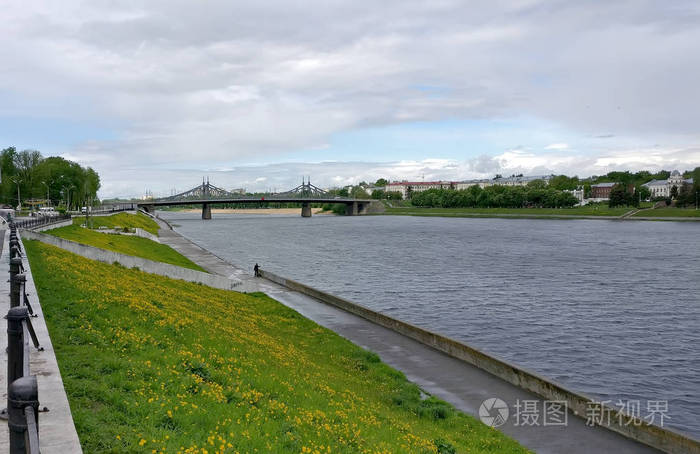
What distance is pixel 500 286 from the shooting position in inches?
1719

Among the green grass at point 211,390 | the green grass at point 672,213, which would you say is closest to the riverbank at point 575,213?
the green grass at point 672,213

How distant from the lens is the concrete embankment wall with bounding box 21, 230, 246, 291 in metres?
30.1

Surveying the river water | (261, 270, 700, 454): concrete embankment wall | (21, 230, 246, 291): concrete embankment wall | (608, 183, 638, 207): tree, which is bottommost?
the river water

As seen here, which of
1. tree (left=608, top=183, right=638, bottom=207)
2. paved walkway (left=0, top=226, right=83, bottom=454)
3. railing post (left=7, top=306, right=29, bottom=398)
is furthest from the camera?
tree (left=608, top=183, right=638, bottom=207)

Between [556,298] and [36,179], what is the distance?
322 ft

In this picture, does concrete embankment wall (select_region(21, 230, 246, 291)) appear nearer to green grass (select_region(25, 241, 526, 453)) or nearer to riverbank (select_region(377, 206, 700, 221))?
green grass (select_region(25, 241, 526, 453))

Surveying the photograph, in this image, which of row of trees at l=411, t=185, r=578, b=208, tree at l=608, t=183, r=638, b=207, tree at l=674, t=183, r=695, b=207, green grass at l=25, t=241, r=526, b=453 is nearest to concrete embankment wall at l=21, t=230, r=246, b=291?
green grass at l=25, t=241, r=526, b=453

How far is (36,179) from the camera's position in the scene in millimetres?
104250

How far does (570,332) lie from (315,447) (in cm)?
2309

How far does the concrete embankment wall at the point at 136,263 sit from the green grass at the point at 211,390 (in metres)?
9.69

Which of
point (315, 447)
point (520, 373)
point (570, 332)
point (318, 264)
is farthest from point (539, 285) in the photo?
point (315, 447)

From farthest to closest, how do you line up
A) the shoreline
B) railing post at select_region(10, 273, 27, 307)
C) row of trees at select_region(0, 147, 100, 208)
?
the shoreline < row of trees at select_region(0, 147, 100, 208) < railing post at select_region(10, 273, 27, 307)

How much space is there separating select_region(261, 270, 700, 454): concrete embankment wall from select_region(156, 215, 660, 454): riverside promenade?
199mm

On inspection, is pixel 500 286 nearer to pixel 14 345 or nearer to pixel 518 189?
pixel 14 345
